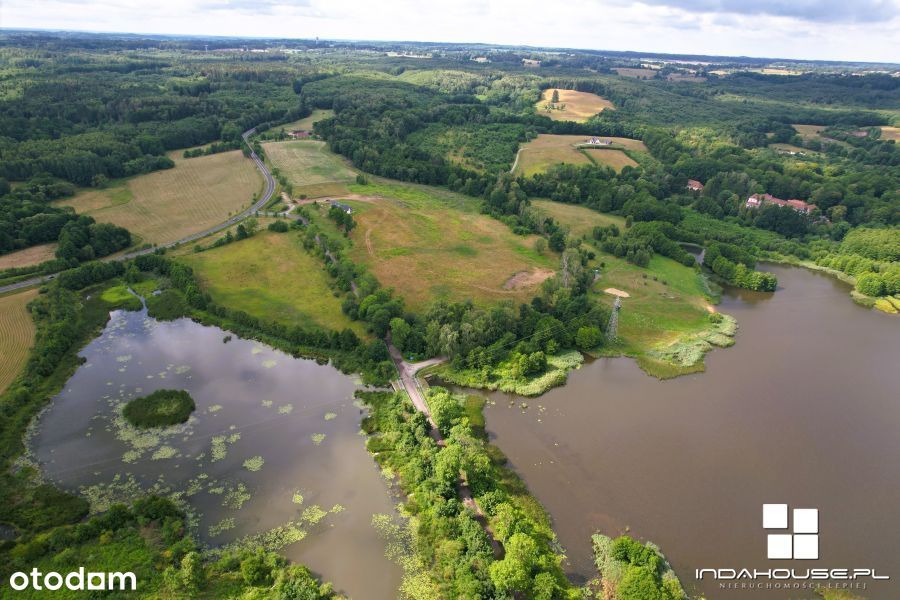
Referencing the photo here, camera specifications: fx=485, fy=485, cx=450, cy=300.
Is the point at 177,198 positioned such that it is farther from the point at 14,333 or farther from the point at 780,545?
the point at 780,545

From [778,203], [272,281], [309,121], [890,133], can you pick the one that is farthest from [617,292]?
[890,133]

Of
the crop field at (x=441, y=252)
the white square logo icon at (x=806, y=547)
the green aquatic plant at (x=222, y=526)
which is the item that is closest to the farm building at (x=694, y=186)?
the crop field at (x=441, y=252)

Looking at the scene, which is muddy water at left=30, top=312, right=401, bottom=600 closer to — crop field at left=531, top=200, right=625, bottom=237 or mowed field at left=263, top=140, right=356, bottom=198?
mowed field at left=263, top=140, right=356, bottom=198

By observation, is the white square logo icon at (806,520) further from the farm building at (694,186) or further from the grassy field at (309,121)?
the grassy field at (309,121)

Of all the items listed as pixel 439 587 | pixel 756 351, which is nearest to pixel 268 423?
pixel 439 587

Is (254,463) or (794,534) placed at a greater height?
(794,534)

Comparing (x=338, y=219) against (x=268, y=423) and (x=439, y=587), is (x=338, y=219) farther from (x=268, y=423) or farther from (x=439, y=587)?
(x=439, y=587)
